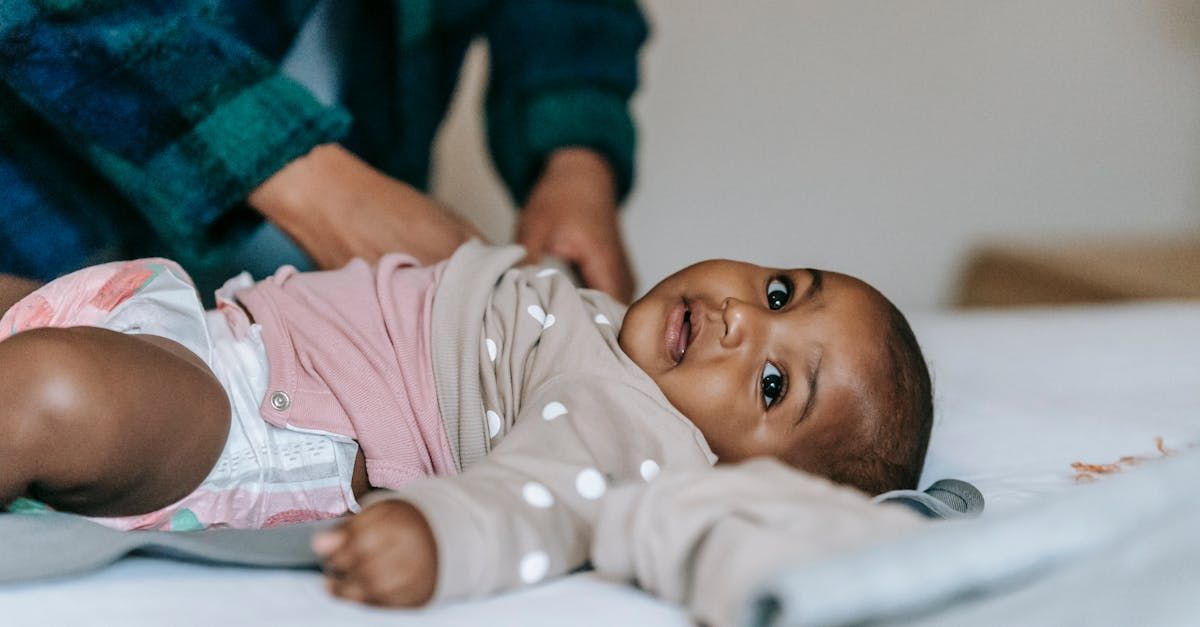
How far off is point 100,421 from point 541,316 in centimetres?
29

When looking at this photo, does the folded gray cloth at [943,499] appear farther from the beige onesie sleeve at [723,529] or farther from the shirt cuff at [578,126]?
the shirt cuff at [578,126]

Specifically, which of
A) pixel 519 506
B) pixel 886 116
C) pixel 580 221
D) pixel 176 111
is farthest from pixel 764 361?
pixel 886 116

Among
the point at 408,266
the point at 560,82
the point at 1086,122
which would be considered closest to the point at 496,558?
the point at 408,266

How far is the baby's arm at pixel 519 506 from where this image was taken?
1.39 feet

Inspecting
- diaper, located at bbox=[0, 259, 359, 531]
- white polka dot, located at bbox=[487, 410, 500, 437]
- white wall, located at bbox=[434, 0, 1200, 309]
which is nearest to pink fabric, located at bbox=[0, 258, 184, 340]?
diaper, located at bbox=[0, 259, 359, 531]

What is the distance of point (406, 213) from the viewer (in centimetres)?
84

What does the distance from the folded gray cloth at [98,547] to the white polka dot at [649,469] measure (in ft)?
0.60

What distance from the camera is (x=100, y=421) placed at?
1.61 ft

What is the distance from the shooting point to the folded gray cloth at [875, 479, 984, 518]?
0.56m

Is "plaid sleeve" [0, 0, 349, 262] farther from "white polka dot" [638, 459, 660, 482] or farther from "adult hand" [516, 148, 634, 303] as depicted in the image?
"white polka dot" [638, 459, 660, 482]

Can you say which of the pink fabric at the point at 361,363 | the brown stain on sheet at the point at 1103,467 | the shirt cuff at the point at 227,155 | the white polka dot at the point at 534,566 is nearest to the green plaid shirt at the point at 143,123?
the shirt cuff at the point at 227,155

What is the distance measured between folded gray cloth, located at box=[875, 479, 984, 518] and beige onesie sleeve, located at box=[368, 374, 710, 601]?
0.37ft

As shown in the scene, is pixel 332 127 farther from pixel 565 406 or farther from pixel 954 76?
pixel 954 76

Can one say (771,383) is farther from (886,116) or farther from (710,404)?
(886,116)
